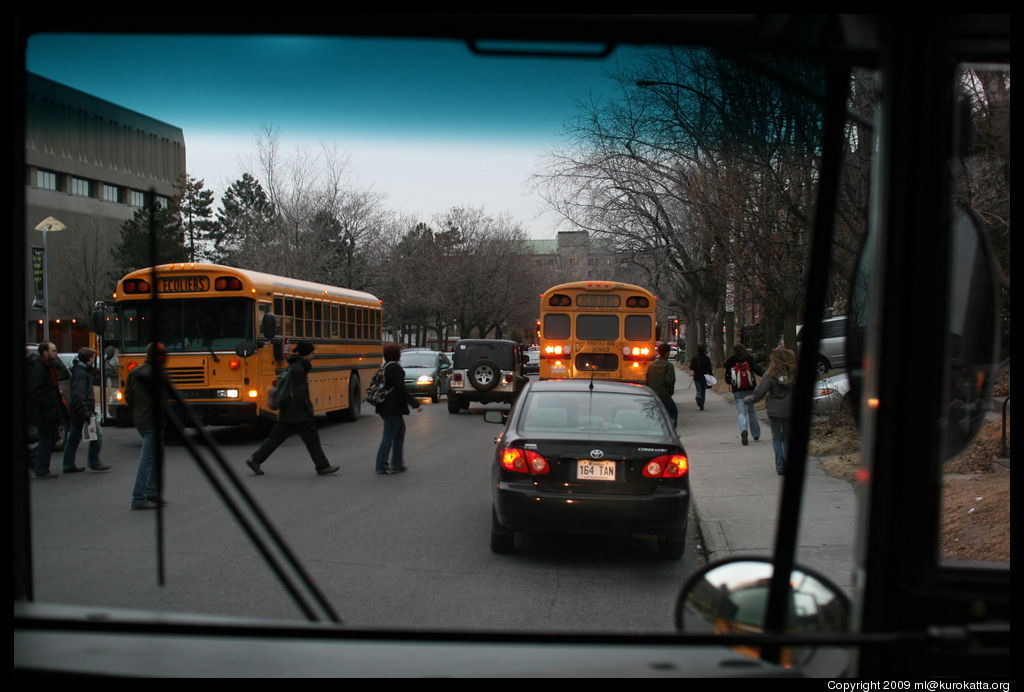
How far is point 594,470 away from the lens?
711cm

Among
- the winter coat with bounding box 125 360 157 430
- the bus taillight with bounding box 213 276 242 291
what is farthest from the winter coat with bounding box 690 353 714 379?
the bus taillight with bounding box 213 276 242 291

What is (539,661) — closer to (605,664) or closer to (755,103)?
(605,664)

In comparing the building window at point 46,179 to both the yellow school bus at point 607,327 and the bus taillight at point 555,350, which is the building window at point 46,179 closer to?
the yellow school bus at point 607,327

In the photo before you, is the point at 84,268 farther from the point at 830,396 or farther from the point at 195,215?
the point at 830,396

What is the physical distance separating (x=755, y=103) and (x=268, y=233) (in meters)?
2.67

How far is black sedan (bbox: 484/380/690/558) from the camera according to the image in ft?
22.9

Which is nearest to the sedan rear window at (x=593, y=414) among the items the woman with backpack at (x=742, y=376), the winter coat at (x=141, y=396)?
the winter coat at (x=141, y=396)

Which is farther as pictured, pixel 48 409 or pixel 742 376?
pixel 742 376

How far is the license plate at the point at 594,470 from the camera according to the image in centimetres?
707

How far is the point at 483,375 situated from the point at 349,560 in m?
18.1

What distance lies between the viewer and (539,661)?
6.22 ft

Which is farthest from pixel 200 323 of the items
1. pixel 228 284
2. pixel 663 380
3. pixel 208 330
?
pixel 663 380

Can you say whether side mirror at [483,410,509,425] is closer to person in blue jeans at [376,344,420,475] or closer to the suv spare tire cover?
person in blue jeans at [376,344,420,475]

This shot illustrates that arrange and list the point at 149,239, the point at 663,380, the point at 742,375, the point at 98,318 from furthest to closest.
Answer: the point at 663,380 < the point at 742,375 < the point at 98,318 < the point at 149,239
